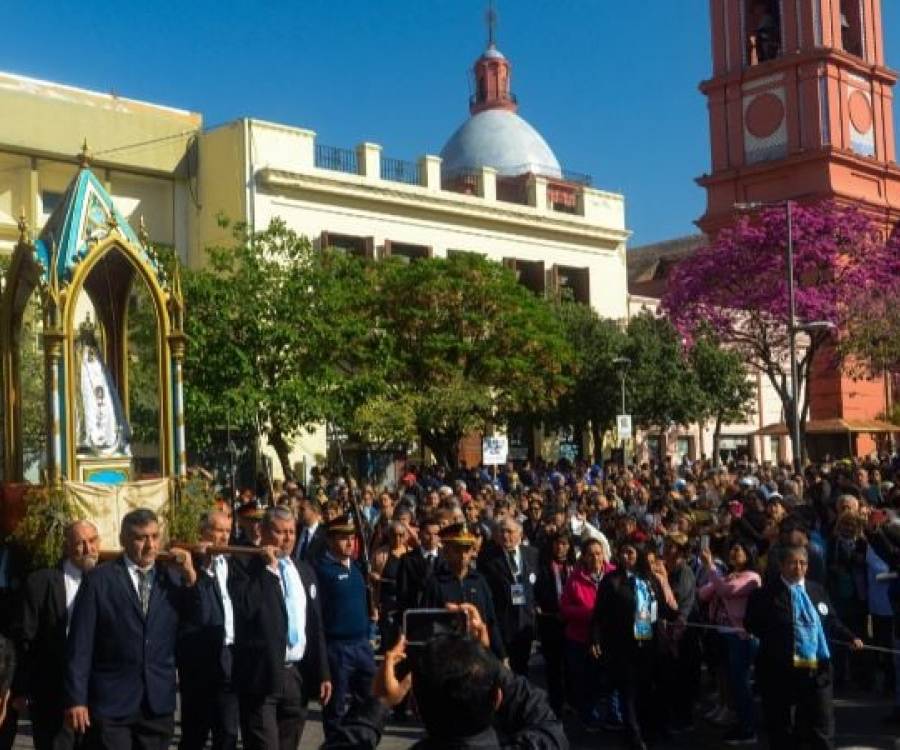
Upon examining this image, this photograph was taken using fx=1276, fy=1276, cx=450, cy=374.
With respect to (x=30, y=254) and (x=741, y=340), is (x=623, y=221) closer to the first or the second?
(x=741, y=340)

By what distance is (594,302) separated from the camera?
4216 centimetres

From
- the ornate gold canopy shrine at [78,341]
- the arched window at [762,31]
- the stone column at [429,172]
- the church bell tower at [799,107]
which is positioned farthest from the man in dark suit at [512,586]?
the arched window at [762,31]

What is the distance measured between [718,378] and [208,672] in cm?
3214

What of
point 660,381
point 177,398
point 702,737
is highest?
point 660,381

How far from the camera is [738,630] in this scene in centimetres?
938

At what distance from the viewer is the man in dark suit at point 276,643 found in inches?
281

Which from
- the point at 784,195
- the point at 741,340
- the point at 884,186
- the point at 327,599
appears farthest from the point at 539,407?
the point at 327,599

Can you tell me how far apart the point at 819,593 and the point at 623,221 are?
36.5 m

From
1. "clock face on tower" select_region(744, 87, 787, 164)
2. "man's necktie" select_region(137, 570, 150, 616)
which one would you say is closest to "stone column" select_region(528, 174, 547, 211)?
→ "clock face on tower" select_region(744, 87, 787, 164)

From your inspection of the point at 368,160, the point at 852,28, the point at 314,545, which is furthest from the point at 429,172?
the point at 314,545

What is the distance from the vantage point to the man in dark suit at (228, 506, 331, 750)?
7.14 metres

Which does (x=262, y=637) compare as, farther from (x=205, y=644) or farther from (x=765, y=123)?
(x=765, y=123)

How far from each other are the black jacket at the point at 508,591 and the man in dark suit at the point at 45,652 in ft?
11.7

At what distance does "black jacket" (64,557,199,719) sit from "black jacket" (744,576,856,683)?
3.55 m
